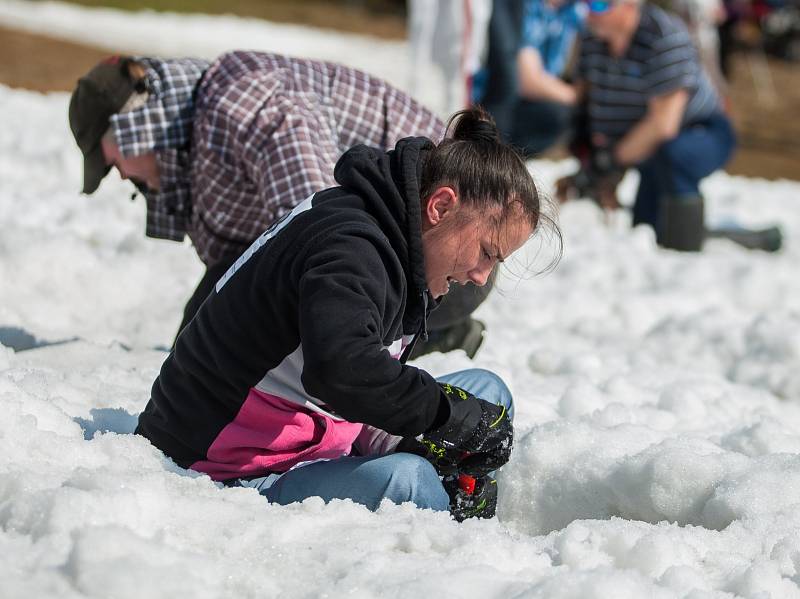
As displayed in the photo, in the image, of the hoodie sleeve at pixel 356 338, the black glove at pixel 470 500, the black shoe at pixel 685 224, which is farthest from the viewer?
the black shoe at pixel 685 224

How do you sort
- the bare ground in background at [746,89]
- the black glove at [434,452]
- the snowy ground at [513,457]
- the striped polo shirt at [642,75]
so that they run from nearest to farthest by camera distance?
1. the snowy ground at [513,457]
2. the black glove at [434,452]
3. the striped polo shirt at [642,75]
4. the bare ground in background at [746,89]

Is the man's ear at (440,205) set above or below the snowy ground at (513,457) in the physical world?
above

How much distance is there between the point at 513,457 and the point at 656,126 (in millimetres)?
3549

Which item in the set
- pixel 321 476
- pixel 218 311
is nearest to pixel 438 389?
pixel 321 476

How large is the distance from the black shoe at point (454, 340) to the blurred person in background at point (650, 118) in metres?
2.63

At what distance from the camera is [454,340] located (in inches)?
139

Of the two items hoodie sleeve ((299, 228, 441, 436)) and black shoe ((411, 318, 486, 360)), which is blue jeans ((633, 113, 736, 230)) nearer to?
black shoe ((411, 318, 486, 360))

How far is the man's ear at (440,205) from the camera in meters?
2.20

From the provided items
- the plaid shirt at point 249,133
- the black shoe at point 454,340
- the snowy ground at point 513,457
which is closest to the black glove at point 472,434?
the snowy ground at point 513,457

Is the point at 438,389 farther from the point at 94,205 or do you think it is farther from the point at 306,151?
the point at 94,205

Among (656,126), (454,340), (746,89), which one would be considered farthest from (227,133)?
(746,89)

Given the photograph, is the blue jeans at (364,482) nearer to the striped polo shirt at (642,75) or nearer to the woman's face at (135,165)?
the woman's face at (135,165)

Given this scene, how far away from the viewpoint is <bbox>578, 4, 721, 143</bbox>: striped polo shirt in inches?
227

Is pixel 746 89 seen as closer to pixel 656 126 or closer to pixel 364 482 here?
pixel 656 126
